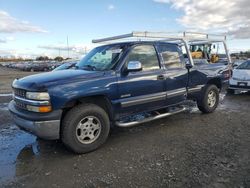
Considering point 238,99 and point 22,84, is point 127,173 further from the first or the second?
point 238,99

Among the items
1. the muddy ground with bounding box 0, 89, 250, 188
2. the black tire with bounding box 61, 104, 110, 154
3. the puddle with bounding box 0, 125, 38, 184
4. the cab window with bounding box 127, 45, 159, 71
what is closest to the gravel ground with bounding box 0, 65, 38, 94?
the puddle with bounding box 0, 125, 38, 184

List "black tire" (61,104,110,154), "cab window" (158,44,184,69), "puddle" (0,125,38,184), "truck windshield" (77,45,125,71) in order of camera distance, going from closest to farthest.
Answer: "puddle" (0,125,38,184)
"black tire" (61,104,110,154)
"truck windshield" (77,45,125,71)
"cab window" (158,44,184,69)

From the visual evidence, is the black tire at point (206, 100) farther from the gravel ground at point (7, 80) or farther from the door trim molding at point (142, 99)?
the gravel ground at point (7, 80)

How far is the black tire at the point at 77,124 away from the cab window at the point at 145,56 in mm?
1324

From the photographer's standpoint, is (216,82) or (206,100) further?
(216,82)

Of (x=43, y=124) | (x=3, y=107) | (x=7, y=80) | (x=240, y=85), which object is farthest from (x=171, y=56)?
(x=7, y=80)

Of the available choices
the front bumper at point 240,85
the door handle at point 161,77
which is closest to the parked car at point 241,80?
the front bumper at point 240,85

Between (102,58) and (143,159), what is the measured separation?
239cm

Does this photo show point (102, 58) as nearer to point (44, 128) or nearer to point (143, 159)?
point (44, 128)

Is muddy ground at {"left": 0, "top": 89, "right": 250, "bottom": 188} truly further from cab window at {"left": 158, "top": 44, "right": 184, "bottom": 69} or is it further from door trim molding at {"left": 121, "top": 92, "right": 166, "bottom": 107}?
cab window at {"left": 158, "top": 44, "right": 184, "bottom": 69}

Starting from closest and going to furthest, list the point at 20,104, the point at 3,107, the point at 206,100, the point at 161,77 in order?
the point at 20,104, the point at 161,77, the point at 206,100, the point at 3,107

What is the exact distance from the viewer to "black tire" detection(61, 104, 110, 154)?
4.71m

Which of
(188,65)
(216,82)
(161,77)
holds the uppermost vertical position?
(188,65)

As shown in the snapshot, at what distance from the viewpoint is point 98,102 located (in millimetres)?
5230
